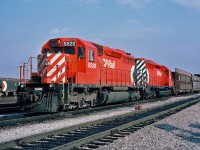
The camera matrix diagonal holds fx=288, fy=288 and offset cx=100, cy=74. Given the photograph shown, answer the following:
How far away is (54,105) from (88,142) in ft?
18.9

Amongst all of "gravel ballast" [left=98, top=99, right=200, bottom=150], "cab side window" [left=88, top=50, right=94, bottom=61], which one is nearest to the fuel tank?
"cab side window" [left=88, top=50, right=94, bottom=61]

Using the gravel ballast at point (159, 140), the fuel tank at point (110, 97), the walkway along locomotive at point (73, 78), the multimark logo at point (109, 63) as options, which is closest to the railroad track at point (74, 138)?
the gravel ballast at point (159, 140)

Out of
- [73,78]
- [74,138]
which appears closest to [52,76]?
[73,78]

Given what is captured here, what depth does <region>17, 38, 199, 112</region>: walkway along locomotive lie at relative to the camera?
12086 millimetres

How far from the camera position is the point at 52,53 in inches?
517

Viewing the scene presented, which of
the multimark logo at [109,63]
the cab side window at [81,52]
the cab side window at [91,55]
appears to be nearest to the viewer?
the cab side window at [81,52]

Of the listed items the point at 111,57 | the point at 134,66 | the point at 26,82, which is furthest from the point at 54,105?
the point at 134,66

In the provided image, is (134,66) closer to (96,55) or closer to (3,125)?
(96,55)

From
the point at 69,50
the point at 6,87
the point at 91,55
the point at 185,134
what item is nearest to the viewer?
the point at 185,134

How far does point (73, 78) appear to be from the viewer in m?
13.4

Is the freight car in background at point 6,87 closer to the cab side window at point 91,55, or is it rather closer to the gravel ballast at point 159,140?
the cab side window at point 91,55

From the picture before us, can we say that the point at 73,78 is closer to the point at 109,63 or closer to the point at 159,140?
the point at 109,63

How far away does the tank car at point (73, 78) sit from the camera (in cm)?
1209

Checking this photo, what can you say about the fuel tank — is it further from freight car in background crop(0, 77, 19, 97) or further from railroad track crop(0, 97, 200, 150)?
freight car in background crop(0, 77, 19, 97)
